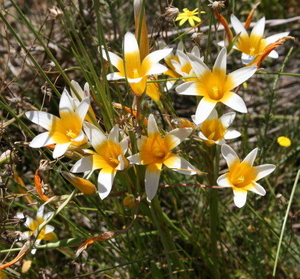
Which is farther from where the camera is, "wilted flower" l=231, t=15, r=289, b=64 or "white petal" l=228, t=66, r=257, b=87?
"wilted flower" l=231, t=15, r=289, b=64

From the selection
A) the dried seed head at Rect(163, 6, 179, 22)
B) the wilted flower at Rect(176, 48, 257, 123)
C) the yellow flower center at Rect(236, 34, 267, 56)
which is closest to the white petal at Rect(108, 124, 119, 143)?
the wilted flower at Rect(176, 48, 257, 123)

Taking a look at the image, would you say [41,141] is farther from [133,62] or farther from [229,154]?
[229,154]

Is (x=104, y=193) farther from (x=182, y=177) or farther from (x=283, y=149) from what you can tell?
(x=283, y=149)

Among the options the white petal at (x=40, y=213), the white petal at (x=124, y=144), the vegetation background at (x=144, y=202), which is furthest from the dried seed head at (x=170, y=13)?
the white petal at (x=40, y=213)

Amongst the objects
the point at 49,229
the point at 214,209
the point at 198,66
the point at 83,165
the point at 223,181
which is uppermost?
the point at 198,66

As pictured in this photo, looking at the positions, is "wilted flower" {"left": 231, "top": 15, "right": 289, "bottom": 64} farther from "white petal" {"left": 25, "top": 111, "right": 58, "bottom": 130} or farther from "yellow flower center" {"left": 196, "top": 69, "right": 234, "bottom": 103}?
"white petal" {"left": 25, "top": 111, "right": 58, "bottom": 130}

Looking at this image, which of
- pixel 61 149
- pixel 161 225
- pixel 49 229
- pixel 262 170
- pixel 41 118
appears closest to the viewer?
pixel 61 149

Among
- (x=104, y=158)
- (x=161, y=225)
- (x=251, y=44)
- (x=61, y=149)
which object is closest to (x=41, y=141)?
(x=61, y=149)

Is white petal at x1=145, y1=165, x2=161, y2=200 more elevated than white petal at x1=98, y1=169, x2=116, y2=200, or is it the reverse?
white petal at x1=98, y1=169, x2=116, y2=200
